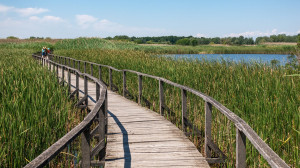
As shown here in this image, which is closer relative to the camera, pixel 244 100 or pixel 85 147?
pixel 85 147

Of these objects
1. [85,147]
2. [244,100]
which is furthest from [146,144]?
[244,100]

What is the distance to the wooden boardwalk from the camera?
13.7 feet

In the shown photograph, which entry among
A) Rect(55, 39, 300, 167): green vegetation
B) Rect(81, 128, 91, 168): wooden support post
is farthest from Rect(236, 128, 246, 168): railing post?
Rect(81, 128, 91, 168): wooden support post

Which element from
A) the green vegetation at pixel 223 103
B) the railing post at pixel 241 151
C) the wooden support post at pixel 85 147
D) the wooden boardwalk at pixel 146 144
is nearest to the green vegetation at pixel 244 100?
the green vegetation at pixel 223 103

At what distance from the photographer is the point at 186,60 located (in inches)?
524

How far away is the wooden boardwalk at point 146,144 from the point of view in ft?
13.7

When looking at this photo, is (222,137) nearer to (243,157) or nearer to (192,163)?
(192,163)

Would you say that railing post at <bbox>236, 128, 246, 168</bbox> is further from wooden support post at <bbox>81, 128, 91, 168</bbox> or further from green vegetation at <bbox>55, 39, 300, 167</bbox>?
wooden support post at <bbox>81, 128, 91, 168</bbox>

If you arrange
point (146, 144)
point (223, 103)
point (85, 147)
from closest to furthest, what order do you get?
point (85, 147), point (146, 144), point (223, 103)

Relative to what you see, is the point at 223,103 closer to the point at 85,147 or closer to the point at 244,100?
the point at 244,100

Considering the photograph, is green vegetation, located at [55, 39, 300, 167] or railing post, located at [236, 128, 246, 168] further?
green vegetation, located at [55, 39, 300, 167]

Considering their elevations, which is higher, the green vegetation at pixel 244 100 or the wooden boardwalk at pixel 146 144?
the green vegetation at pixel 244 100

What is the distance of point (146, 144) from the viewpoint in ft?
16.1

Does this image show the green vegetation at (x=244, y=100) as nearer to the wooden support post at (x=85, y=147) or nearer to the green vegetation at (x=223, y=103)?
the green vegetation at (x=223, y=103)
